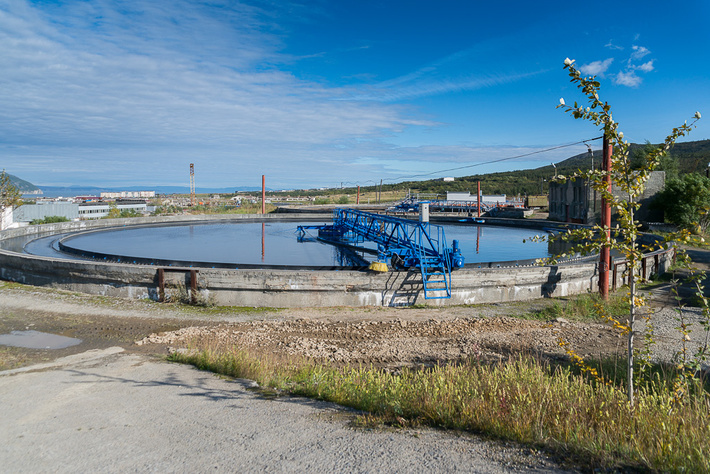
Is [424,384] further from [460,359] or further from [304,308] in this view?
[304,308]

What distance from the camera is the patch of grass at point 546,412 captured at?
12.3 ft

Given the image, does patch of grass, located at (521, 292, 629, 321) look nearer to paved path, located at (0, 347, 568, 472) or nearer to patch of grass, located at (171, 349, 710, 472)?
patch of grass, located at (171, 349, 710, 472)

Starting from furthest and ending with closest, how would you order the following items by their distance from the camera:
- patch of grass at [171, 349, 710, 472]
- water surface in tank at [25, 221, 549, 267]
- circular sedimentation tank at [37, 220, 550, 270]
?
water surface in tank at [25, 221, 549, 267] < circular sedimentation tank at [37, 220, 550, 270] < patch of grass at [171, 349, 710, 472]

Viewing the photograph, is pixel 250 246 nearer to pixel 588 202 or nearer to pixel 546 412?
pixel 546 412

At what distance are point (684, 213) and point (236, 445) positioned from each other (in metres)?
31.1

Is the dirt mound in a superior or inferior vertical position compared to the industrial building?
inferior

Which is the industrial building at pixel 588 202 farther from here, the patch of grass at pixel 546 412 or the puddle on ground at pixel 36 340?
the puddle on ground at pixel 36 340

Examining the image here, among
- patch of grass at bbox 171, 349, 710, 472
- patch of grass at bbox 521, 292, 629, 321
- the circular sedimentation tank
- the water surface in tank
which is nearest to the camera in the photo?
patch of grass at bbox 171, 349, 710, 472

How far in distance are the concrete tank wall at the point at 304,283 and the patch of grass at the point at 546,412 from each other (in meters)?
5.82

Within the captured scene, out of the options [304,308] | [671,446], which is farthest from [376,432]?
[304,308]

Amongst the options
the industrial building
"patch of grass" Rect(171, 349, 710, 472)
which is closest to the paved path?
"patch of grass" Rect(171, 349, 710, 472)

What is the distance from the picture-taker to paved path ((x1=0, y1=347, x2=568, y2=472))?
12.9ft

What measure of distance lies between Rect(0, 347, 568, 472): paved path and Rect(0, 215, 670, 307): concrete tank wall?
18.7 ft

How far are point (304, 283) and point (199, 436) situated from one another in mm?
7536
